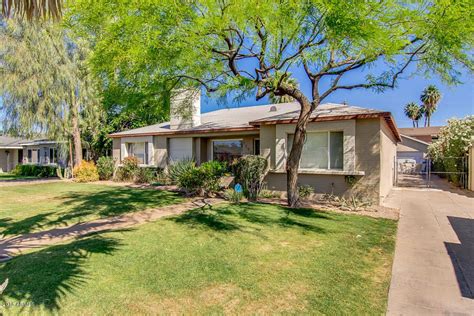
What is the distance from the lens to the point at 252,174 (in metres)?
12.6

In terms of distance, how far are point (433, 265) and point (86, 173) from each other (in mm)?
21910

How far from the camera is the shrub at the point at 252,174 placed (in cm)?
1257

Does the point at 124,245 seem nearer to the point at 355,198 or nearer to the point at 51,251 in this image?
the point at 51,251

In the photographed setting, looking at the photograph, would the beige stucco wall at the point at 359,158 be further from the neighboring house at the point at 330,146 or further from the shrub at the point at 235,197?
the shrub at the point at 235,197

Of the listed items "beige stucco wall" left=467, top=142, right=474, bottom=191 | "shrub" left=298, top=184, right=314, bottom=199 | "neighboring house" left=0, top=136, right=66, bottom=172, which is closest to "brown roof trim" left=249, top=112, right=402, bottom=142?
"shrub" left=298, top=184, right=314, bottom=199

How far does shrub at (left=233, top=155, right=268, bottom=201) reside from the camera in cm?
1257

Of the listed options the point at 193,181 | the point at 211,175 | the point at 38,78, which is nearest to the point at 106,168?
the point at 38,78

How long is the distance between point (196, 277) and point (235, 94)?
24.0 feet

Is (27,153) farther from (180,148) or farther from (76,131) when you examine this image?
(180,148)

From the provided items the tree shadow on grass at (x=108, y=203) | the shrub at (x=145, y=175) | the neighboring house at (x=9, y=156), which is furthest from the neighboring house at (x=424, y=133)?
the neighboring house at (x=9, y=156)

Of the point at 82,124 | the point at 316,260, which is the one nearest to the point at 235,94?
the point at 316,260

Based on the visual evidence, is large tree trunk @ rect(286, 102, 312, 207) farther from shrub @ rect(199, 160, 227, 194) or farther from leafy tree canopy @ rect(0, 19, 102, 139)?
leafy tree canopy @ rect(0, 19, 102, 139)

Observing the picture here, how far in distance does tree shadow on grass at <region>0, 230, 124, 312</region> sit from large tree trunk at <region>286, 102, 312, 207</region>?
6.65 meters

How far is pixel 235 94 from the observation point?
34.1ft
